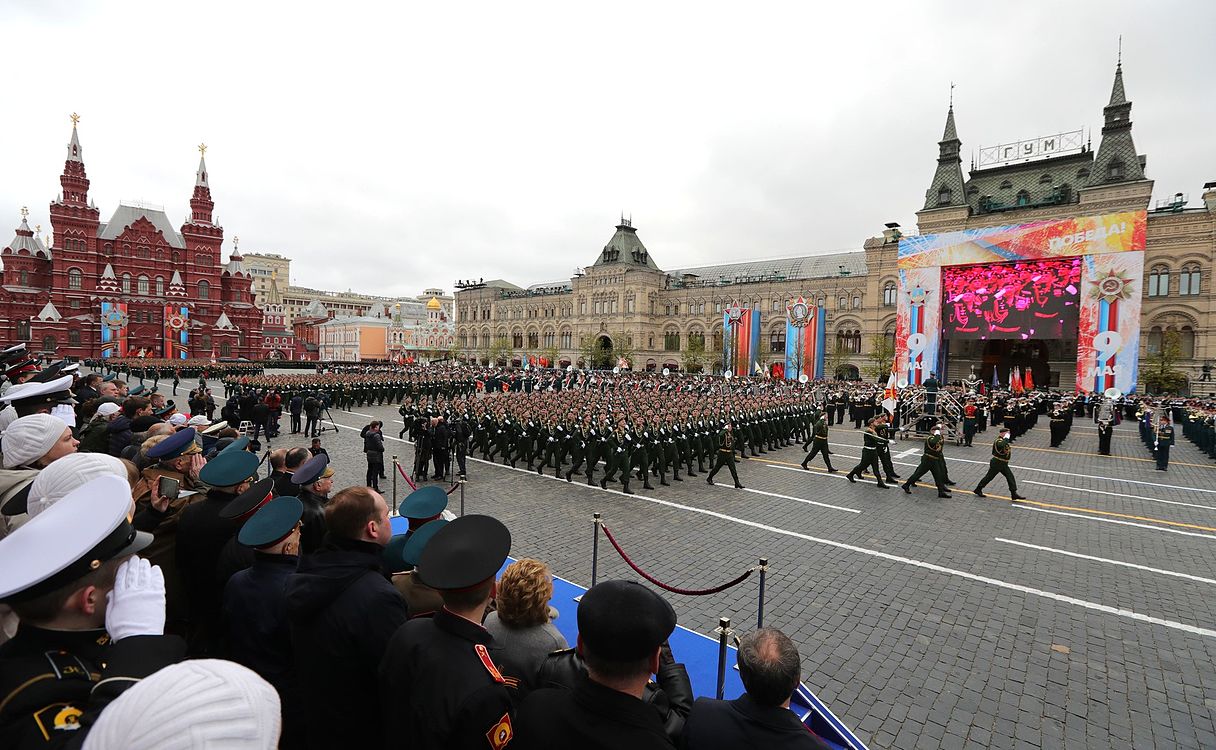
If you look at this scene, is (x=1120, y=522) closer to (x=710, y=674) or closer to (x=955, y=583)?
(x=955, y=583)

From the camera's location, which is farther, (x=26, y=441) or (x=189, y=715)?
(x=26, y=441)

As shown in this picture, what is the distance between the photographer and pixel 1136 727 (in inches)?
A: 182

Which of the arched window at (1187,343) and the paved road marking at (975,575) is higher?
the arched window at (1187,343)

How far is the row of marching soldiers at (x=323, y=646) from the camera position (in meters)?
1.47

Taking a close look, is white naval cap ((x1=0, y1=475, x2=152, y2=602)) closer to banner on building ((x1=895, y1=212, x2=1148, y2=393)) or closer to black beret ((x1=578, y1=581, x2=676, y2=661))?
black beret ((x1=578, y1=581, x2=676, y2=661))

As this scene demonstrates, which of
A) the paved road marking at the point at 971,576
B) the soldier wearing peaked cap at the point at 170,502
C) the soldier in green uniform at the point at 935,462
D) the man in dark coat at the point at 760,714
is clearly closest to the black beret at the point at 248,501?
the soldier wearing peaked cap at the point at 170,502

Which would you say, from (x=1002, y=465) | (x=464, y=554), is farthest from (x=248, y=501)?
(x=1002, y=465)

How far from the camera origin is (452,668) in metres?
2.17

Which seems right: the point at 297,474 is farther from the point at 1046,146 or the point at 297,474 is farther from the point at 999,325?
the point at 1046,146

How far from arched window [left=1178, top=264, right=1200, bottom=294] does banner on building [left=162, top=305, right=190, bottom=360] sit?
89584 mm

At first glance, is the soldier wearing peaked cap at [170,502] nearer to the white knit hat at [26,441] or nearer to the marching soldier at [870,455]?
the white knit hat at [26,441]

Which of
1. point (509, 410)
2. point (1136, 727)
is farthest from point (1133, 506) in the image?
point (509, 410)

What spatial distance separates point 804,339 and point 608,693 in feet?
185

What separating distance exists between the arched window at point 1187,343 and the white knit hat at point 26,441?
5578cm
